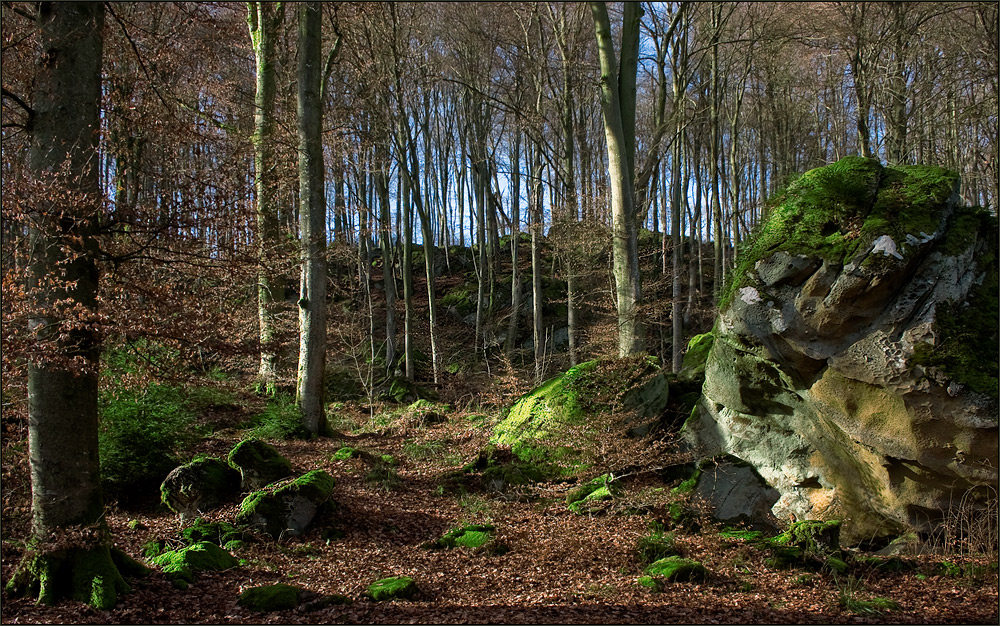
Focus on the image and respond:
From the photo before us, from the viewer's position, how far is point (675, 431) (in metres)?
8.11

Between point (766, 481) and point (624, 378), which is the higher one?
point (624, 378)

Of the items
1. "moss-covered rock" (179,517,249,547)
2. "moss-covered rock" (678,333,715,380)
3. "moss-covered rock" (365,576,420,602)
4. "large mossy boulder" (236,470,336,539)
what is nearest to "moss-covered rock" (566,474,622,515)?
"moss-covered rock" (678,333,715,380)

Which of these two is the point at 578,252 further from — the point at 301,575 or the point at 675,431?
the point at 301,575

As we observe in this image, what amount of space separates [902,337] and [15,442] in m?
8.62

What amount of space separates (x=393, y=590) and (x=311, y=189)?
22.2 feet

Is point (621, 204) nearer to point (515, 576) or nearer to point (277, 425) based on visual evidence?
point (515, 576)

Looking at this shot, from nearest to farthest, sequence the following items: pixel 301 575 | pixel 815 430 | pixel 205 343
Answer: pixel 205 343 → pixel 301 575 → pixel 815 430

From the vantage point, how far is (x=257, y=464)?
24.4 feet

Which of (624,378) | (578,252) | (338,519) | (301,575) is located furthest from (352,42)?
(301,575)

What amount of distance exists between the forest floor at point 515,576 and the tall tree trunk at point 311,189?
2.64 meters

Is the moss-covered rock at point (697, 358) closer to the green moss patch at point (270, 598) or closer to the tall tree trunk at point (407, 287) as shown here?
the green moss patch at point (270, 598)

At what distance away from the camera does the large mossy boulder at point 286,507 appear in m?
6.27

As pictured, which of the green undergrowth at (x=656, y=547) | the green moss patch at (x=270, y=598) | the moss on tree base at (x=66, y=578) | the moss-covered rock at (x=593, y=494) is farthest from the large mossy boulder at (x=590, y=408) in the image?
the moss on tree base at (x=66, y=578)

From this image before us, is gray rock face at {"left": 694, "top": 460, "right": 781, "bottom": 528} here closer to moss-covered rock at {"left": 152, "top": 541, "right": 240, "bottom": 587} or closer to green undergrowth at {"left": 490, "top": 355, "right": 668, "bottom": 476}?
green undergrowth at {"left": 490, "top": 355, "right": 668, "bottom": 476}
